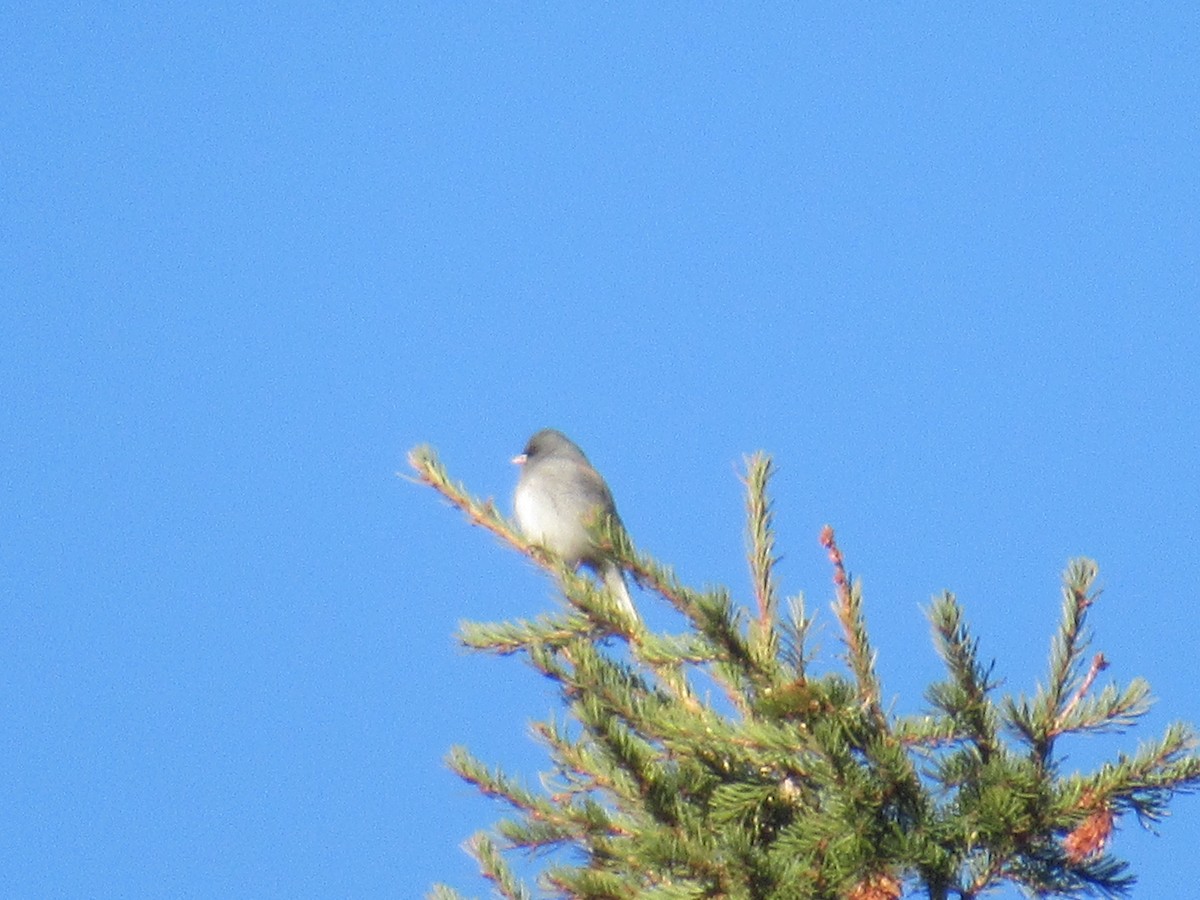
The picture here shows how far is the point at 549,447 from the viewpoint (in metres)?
5.86

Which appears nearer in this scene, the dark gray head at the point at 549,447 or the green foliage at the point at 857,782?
the green foliage at the point at 857,782

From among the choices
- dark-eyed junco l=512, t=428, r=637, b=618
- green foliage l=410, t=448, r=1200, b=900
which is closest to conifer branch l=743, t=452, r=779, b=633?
green foliage l=410, t=448, r=1200, b=900

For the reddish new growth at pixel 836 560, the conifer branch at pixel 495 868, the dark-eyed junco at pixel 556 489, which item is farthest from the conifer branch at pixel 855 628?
the dark-eyed junco at pixel 556 489

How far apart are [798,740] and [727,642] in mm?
153

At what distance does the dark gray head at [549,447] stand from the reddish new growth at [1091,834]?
3955 millimetres

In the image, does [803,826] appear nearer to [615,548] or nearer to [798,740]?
[798,740]

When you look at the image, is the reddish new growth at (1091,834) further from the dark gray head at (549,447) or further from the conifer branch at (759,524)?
the dark gray head at (549,447)

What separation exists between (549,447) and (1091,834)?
4104 mm

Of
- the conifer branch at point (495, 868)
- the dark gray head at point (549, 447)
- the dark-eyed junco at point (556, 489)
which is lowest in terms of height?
the conifer branch at point (495, 868)

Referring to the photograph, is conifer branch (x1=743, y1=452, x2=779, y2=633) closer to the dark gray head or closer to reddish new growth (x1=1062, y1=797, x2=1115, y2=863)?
reddish new growth (x1=1062, y1=797, x2=1115, y2=863)

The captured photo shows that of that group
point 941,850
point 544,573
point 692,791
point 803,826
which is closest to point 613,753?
point 692,791

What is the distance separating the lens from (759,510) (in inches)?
86.6

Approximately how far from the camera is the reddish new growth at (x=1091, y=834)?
1.85 metres

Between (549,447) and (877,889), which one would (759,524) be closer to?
(877,889)
